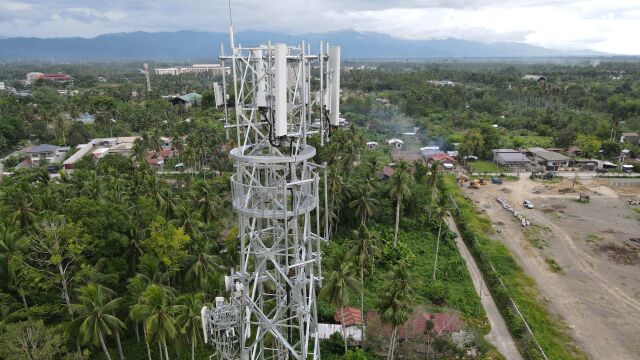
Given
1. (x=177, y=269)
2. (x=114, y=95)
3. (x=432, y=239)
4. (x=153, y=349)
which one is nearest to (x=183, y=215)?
(x=177, y=269)

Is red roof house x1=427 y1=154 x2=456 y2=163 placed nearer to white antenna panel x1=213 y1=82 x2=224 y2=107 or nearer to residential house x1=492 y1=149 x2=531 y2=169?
residential house x1=492 y1=149 x2=531 y2=169

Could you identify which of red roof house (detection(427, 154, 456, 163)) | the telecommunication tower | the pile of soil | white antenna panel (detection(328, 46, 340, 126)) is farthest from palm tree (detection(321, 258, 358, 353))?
red roof house (detection(427, 154, 456, 163))

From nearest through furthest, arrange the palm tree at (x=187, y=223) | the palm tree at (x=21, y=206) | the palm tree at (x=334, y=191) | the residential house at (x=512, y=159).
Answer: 1. the palm tree at (x=187, y=223)
2. the palm tree at (x=21, y=206)
3. the palm tree at (x=334, y=191)
4. the residential house at (x=512, y=159)

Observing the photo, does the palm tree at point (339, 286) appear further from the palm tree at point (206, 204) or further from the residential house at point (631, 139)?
the residential house at point (631, 139)

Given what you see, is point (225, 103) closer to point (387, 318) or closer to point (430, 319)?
point (387, 318)

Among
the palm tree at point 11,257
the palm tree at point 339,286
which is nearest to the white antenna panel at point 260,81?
the palm tree at point 339,286

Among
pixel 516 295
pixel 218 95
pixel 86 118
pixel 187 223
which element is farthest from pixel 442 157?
pixel 86 118
